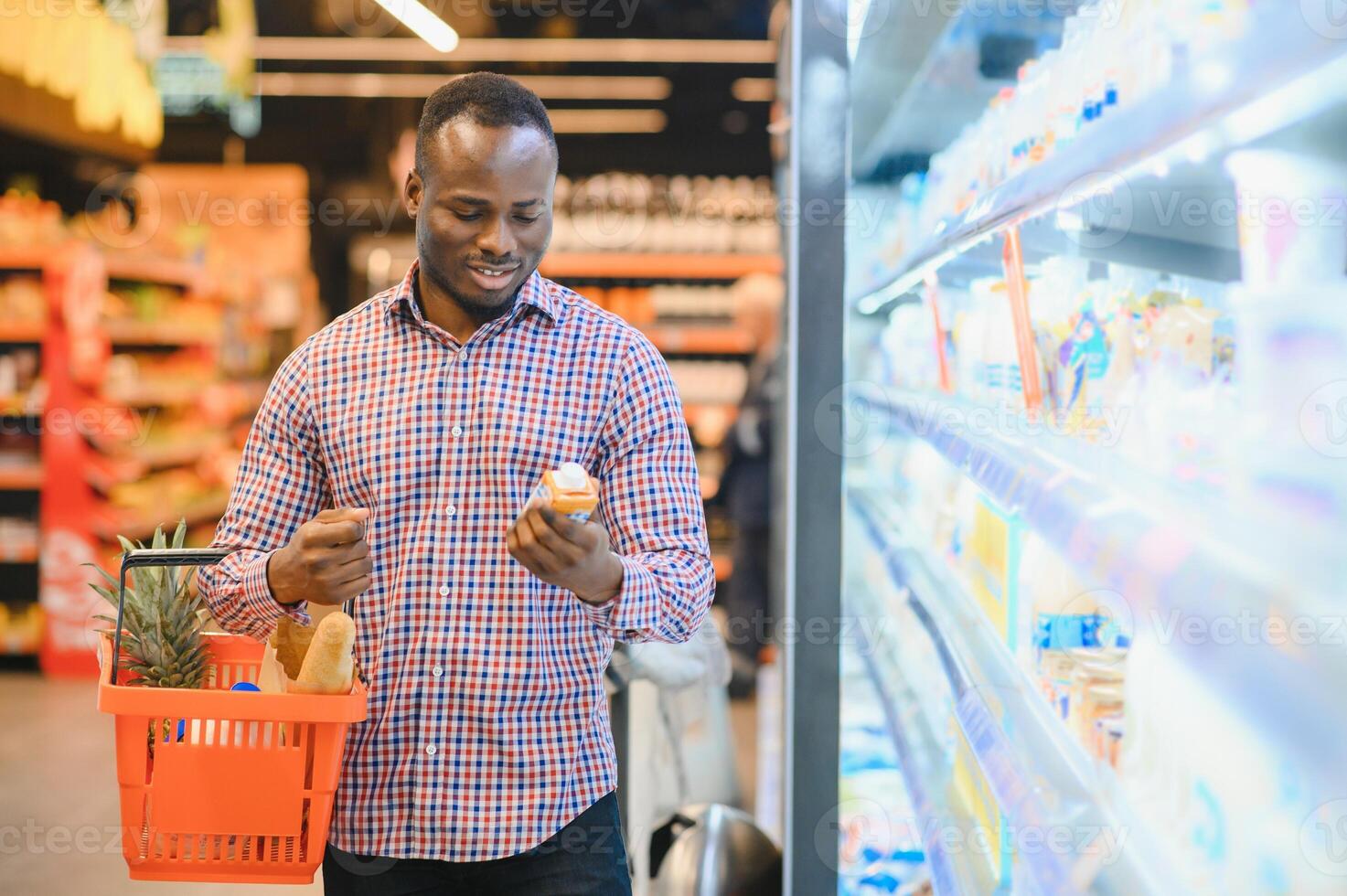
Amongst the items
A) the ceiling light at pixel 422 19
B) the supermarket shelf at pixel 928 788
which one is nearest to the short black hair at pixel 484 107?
the supermarket shelf at pixel 928 788

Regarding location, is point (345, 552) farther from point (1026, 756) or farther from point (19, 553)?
point (19, 553)

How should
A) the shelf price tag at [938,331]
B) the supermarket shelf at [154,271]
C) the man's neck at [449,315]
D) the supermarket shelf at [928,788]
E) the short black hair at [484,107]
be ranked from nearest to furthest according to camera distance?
1. the short black hair at [484,107]
2. the man's neck at [449,315]
3. the supermarket shelf at [928,788]
4. the shelf price tag at [938,331]
5. the supermarket shelf at [154,271]

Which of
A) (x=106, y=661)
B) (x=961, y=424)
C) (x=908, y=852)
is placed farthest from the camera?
(x=908, y=852)

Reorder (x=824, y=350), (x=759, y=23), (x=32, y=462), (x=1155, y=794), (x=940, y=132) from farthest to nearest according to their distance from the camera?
1. (x=759, y=23)
2. (x=32, y=462)
3. (x=940, y=132)
4. (x=824, y=350)
5. (x=1155, y=794)

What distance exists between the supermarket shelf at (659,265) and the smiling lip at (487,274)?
697cm

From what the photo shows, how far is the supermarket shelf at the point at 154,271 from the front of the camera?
23.8 ft

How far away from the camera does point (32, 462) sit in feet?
22.7

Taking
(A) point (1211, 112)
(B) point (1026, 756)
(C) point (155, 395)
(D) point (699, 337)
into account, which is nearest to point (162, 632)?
(B) point (1026, 756)

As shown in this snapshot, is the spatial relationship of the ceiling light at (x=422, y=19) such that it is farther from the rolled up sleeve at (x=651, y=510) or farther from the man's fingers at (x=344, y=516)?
the man's fingers at (x=344, y=516)

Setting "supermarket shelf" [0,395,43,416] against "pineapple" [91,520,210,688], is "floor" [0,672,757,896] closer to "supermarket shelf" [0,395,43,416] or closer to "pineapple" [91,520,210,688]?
"supermarket shelf" [0,395,43,416]

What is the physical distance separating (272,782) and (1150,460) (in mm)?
1054

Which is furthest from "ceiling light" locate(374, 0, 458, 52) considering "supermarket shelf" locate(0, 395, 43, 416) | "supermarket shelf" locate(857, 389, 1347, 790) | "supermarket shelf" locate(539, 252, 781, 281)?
"supermarket shelf" locate(539, 252, 781, 281)

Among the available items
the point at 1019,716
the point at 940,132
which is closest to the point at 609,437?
the point at 1019,716

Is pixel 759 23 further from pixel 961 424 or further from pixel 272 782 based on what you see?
pixel 272 782
